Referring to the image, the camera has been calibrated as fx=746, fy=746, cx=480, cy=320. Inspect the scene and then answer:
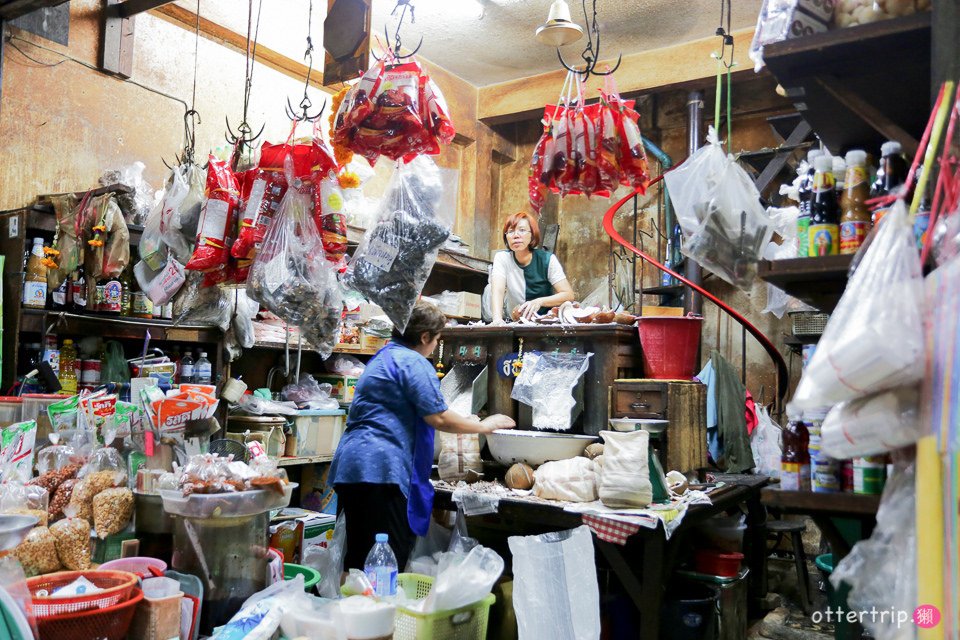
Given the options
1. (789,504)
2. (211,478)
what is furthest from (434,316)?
(789,504)

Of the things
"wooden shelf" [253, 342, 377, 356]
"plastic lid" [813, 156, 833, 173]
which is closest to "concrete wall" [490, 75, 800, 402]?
"wooden shelf" [253, 342, 377, 356]

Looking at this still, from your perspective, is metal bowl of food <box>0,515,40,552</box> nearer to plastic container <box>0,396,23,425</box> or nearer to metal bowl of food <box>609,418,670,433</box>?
plastic container <box>0,396,23,425</box>

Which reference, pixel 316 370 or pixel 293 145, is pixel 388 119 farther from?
pixel 316 370

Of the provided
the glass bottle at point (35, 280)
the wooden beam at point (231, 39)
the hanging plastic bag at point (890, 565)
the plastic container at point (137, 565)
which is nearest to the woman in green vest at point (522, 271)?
the wooden beam at point (231, 39)

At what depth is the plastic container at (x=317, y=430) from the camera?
4459 millimetres

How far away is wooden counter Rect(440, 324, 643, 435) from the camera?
11.0ft

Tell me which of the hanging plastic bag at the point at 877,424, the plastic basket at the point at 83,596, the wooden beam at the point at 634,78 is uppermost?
the wooden beam at the point at 634,78

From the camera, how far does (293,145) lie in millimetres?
2695

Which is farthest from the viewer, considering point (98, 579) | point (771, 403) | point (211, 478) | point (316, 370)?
point (771, 403)

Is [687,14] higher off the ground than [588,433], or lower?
higher

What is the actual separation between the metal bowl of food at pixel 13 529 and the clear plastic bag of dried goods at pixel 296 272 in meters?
1.03

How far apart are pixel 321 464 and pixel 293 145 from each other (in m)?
2.71

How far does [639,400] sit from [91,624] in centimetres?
232

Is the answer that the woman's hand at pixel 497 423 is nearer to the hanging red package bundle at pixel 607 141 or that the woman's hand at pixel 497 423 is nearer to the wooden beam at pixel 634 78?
the hanging red package bundle at pixel 607 141
